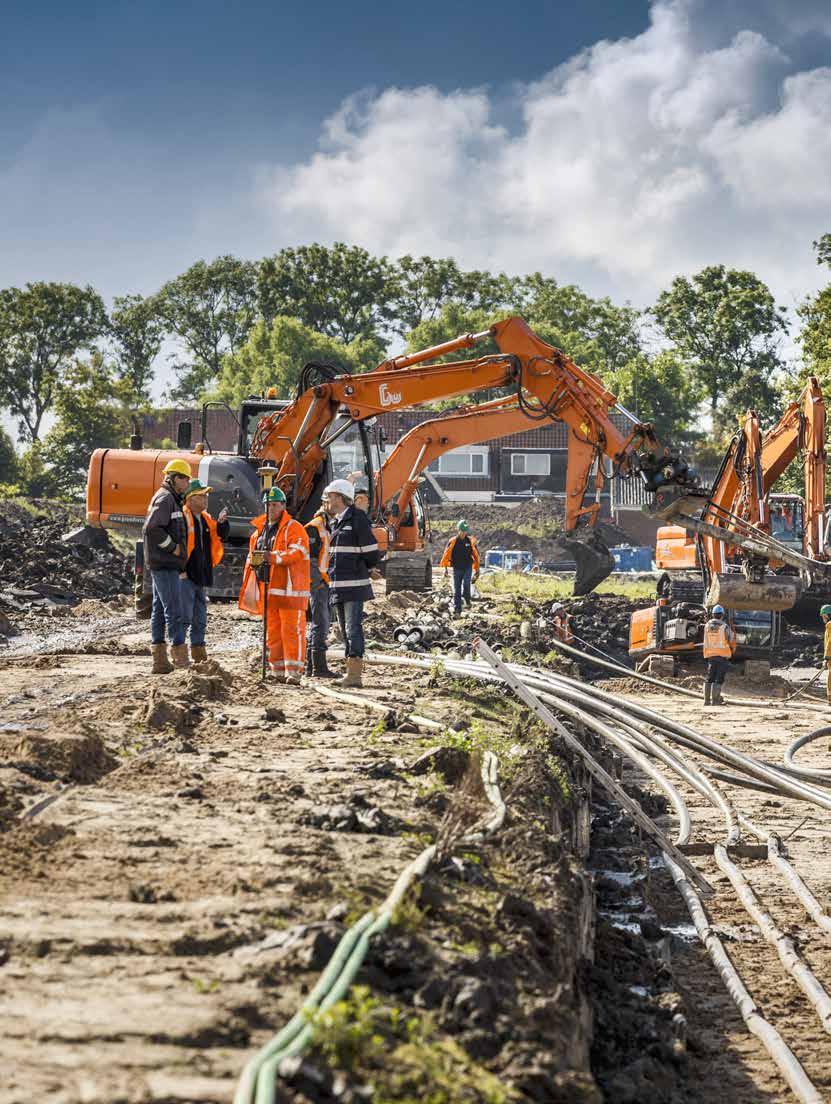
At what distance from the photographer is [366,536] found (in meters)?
11.6

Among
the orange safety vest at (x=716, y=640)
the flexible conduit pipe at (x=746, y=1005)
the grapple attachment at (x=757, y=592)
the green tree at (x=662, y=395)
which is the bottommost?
the flexible conduit pipe at (x=746, y=1005)

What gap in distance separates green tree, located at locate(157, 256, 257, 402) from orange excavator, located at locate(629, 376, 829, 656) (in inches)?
2159

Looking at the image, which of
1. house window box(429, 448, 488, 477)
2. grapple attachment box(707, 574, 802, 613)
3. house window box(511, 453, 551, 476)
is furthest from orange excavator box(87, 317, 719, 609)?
house window box(511, 453, 551, 476)

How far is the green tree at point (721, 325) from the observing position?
63781mm

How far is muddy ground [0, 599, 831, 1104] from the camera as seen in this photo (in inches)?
140

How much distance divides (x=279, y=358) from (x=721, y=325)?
2217cm

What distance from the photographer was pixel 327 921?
445cm

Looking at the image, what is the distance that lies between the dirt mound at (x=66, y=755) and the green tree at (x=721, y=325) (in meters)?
58.7

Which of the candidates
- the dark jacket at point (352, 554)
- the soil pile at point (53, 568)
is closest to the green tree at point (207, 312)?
the soil pile at point (53, 568)

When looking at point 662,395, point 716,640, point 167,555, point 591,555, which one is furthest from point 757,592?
point 662,395

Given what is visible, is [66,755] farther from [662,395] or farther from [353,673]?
[662,395]

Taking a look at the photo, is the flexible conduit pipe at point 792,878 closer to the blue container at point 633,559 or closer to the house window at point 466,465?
the blue container at point 633,559

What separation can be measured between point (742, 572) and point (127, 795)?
42.0 ft

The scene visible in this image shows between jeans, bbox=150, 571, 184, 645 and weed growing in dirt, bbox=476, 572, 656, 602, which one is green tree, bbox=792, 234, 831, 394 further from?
jeans, bbox=150, 571, 184, 645
